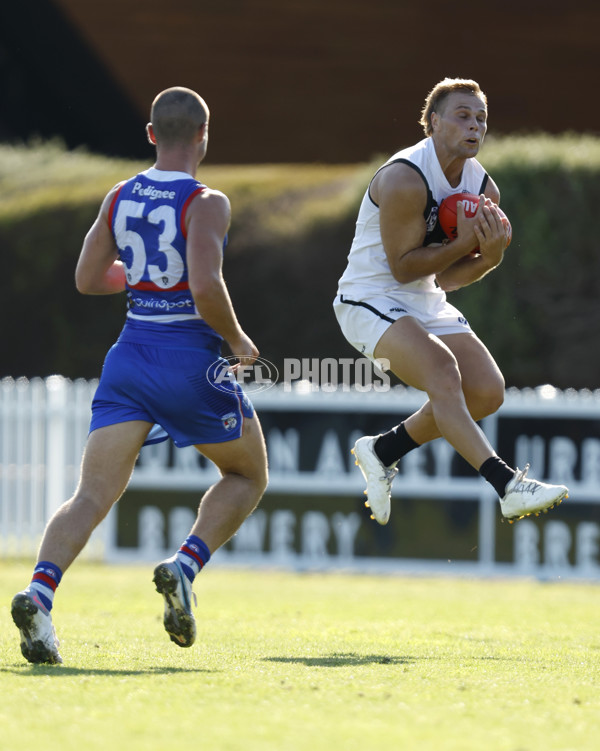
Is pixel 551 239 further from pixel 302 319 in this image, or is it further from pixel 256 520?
pixel 256 520

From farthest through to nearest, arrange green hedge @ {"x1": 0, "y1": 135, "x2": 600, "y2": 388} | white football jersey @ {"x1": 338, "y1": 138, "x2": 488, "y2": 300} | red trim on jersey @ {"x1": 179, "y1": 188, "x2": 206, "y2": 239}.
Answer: green hedge @ {"x1": 0, "y1": 135, "x2": 600, "y2": 388}
white football jersey @ {"x1": 338, "y1": 138, "x2": 488, "y2": 300}
red trim on jersey @ {"x1": 179, "y1": 188, "x2": 206, "y2": 239}

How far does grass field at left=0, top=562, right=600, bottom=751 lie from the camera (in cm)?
321

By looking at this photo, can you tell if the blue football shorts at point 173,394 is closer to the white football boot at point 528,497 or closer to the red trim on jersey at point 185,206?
the red trim on jersey at point 185,206

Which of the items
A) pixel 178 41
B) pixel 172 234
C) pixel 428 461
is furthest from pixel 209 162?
pixel 172 234

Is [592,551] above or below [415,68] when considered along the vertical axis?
below

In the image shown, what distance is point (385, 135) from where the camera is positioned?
1919 cm

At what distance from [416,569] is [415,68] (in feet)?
32.2

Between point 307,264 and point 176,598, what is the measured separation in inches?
371

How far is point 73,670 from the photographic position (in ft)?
14.1


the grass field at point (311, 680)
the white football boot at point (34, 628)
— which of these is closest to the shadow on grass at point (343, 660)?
the grass field at point (311, 680)

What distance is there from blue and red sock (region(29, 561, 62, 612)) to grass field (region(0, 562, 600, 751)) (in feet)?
0.83

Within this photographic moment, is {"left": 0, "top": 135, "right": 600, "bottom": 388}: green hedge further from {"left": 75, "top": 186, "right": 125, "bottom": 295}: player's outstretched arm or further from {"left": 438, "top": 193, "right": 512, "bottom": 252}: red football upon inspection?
{"left": 75, "top": 186, "right": 125, "bottom": 295}: player's outstretched arm

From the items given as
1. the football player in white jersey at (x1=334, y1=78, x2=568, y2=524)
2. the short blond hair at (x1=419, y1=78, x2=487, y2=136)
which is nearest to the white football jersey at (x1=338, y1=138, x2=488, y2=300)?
the football player in white jersey at (x1=334, y1=78, x2=568, y2=524)

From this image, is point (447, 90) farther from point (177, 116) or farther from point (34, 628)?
point (34, 628)
